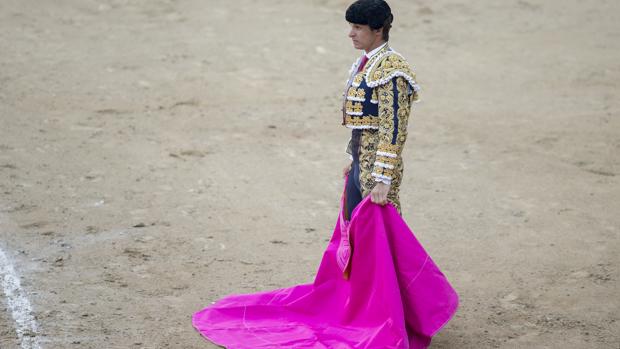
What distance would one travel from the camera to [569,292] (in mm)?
5285

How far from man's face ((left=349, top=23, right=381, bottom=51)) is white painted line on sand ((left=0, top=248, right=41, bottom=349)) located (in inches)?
89.3

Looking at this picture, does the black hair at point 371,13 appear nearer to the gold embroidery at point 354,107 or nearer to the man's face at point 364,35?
the man's face at point 364,35

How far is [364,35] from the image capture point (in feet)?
14.1

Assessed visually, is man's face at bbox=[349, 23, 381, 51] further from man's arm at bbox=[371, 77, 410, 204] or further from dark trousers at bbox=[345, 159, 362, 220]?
dark trousers at bbox=[345, 159, 362, 220]

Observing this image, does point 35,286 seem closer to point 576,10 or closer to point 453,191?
point 453,191

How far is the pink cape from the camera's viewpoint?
14.5 feet

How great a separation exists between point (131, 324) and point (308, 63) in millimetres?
5669

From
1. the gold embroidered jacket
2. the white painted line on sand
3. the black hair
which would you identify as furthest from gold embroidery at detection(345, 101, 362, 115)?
the white painted line on sand

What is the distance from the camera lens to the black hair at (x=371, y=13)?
4.20m

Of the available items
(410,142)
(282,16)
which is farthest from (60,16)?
(410,142)

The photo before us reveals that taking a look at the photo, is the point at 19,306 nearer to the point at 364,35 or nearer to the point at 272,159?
the point at 364,35

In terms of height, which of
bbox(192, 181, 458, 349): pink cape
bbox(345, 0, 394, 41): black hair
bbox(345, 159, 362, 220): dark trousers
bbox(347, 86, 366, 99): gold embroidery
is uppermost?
bbox(345, 0, 394, 41): black hair

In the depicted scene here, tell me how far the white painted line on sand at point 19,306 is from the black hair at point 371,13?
2.34 m

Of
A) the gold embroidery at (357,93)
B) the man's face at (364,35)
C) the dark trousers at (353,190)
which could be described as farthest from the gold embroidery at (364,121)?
the man's face at (364,35)
